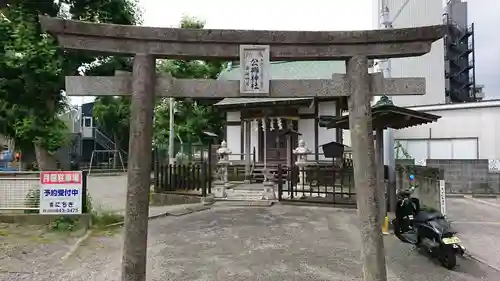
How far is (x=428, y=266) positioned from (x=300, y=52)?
471 centimetres

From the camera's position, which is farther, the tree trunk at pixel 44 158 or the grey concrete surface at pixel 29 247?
the tree trunk at pixel 44 158

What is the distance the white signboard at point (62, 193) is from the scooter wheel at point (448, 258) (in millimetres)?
8240

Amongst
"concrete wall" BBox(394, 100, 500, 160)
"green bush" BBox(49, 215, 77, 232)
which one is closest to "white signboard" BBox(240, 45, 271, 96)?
"green bush" BBox(49, 215, 77, 232)

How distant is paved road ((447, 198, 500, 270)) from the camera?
809cm

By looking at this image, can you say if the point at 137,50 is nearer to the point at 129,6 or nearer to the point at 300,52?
the point at 300,52

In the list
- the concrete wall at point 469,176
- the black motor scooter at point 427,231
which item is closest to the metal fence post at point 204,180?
the black motor scooter at point 427,231

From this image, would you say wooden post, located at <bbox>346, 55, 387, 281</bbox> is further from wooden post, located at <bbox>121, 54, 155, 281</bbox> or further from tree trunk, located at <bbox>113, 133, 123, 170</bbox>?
tree trunk, located at <bbox>113, 133, 123, 170</bbox>

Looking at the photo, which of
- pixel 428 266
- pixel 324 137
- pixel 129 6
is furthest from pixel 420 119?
pixel 324 137

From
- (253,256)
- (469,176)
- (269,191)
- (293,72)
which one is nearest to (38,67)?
(253,256)

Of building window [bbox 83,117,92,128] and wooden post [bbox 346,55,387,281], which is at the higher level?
building window [bbox 83,117,92,128]

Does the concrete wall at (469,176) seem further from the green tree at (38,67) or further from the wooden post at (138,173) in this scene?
the wooden post at (138,173)

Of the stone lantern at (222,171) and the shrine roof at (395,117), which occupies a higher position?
the shrine roof at (395,117)

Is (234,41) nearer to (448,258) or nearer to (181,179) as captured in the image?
(448,258)

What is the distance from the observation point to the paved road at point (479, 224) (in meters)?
8.09
